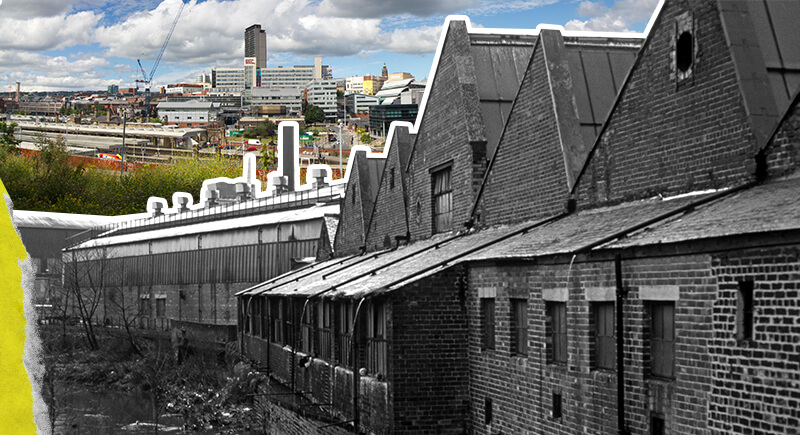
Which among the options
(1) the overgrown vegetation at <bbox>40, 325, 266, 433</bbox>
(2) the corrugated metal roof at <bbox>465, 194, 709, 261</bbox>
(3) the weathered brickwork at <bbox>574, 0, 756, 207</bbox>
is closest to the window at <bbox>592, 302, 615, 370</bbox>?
(2) the corrugated metal roof at <bbox>465, 194, 709, 261</bbox>

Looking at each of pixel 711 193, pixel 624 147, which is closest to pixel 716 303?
pixel 711 193

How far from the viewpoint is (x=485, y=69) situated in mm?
24531

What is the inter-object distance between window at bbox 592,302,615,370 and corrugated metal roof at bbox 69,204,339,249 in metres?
32.2

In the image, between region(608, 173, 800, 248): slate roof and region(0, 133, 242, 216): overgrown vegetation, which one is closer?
region(608, 173, 800, 248): slate roof

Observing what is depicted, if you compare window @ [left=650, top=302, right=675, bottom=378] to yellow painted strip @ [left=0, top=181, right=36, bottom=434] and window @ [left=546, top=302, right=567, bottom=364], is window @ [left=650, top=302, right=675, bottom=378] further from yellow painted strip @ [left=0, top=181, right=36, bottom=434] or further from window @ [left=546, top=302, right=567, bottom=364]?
yellow painted strip @ [left=0, top=181, right=36, bottom=434]

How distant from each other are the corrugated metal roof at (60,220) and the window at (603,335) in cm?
7381

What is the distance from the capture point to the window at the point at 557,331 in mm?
13883

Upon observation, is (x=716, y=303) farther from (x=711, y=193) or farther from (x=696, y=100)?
(x=696, y=100)

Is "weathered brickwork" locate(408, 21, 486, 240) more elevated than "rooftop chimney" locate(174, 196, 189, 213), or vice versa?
"rooftop chimney" locate(174, 196, 189, 213)

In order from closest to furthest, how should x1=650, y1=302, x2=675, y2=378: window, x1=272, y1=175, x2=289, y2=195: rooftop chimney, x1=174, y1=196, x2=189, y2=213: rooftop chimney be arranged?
x1=650, y1=302, x2=675, y2=378: window → x1=272, y1=175, x2=289, y2=195: rooftop chimney → x1=174, y1=196, x2=189, y2=213: rooftop chimney

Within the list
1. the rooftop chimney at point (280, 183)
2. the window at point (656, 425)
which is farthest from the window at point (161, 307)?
the window at point (656, 425)

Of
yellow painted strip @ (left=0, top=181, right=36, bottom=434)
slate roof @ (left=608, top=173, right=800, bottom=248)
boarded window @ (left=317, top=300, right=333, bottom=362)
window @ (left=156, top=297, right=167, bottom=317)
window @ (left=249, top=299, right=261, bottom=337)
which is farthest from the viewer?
window @ (left=156, top=297, right=167, bottom=317)

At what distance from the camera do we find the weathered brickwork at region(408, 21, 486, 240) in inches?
915

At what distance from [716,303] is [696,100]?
465 centimetres
